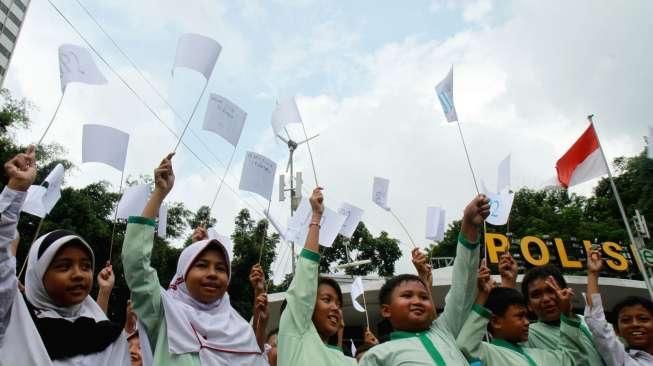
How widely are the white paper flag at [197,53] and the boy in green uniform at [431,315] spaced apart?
8.26ft

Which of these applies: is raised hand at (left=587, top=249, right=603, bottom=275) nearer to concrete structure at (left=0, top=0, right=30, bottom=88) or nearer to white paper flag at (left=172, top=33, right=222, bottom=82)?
white paper flag at (left=172, top=33, right=222, bottom=82)

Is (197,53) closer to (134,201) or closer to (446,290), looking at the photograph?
(134,201)

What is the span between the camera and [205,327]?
2.06 metres

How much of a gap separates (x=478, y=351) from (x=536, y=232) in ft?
78.1

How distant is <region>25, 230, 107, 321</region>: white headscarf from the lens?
199cm

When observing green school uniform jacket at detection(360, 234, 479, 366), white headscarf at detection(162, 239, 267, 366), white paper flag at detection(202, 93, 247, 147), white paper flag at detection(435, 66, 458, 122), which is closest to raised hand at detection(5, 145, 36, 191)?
white headscarf at detection(162, 239, 267, 366)

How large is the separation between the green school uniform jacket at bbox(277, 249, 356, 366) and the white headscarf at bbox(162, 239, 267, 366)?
0.14m

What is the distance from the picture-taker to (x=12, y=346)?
1730 mm

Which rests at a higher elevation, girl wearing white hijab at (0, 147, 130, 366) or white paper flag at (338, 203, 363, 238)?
white paper flag at (338, 203, 363, 238)

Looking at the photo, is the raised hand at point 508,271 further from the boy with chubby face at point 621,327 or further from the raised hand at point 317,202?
the raised hand at point 317,202

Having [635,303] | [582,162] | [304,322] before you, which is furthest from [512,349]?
[582,162]

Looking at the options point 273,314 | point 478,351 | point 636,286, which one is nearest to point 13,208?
point 478,351

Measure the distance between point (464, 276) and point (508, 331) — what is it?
69 centimetres

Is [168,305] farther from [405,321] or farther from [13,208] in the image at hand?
[405,321]
